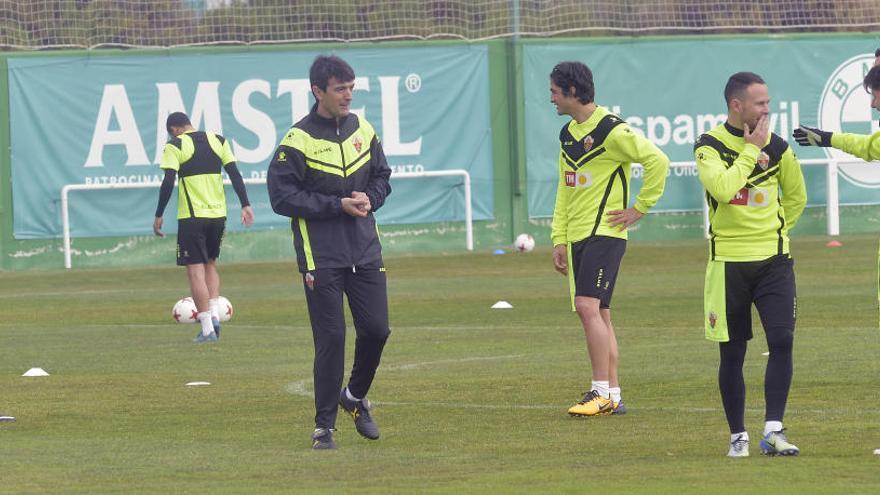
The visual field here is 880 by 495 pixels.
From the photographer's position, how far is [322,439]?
9.47 metres

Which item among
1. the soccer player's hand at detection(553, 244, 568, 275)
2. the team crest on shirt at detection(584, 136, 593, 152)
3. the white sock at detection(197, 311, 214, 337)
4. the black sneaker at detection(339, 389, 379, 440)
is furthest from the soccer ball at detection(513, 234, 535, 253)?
the black sneaker at detection(339, 389, 379, 440)

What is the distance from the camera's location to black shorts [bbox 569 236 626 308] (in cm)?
1084

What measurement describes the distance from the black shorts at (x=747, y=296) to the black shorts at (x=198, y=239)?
9.34 metres

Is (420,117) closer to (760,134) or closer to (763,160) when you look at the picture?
(763,160)

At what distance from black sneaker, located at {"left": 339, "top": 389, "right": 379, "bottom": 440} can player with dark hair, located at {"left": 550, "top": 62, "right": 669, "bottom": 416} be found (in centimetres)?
155

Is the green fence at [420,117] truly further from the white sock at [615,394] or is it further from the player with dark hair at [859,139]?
the player with dark hair at [859,139]

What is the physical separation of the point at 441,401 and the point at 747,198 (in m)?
3.55

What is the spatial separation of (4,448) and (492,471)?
299 centimetres

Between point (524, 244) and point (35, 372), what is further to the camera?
point (524, 244)

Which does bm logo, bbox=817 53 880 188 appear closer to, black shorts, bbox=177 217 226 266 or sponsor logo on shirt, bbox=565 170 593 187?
black shorts, bbox=177 217 226 266

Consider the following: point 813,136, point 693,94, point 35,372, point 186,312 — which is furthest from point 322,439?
point 693,94

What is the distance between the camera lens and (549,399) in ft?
37.9

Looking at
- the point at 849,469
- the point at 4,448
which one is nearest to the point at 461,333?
the point at 4,448

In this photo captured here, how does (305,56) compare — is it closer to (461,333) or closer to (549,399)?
(461,333)
